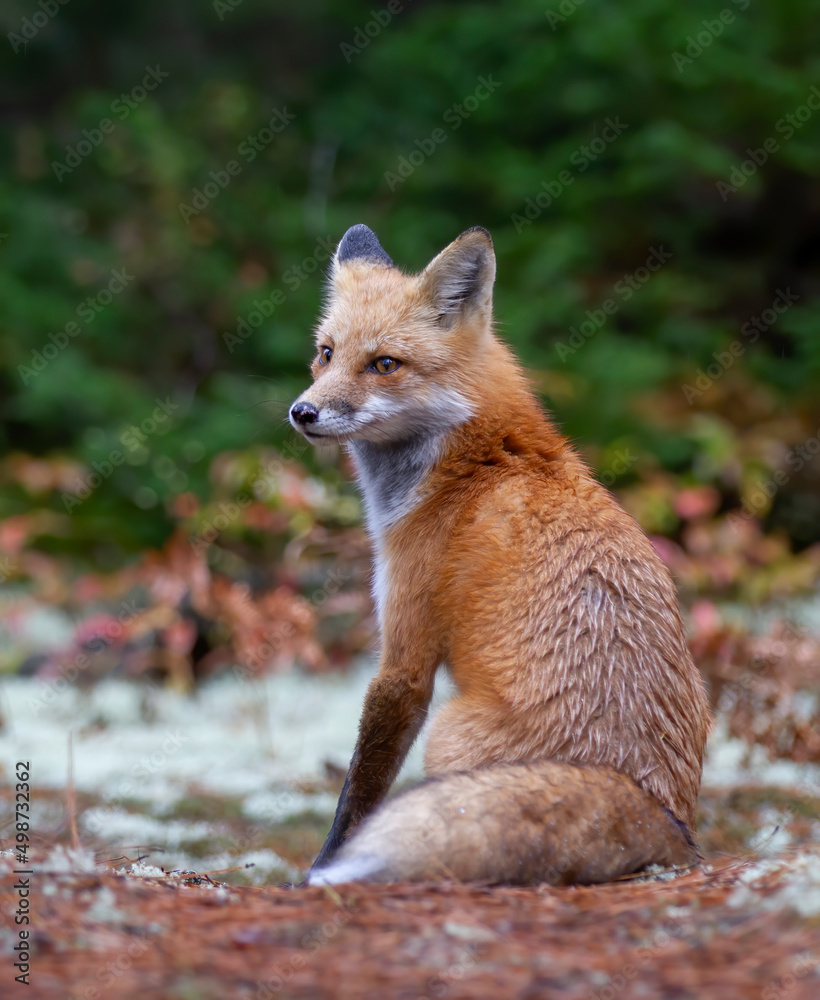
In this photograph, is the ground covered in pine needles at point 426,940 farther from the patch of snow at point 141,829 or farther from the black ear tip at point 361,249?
the black ear tip at point 361,249

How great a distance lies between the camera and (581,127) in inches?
473

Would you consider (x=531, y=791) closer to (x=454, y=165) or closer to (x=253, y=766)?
(x=253, y=766)

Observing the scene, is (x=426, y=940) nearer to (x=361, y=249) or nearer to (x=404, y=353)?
(x=404, y=353)

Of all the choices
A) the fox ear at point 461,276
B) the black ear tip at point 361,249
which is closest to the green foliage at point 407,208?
the black ear tip at point 361,249

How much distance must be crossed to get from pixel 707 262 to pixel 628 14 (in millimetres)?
2946

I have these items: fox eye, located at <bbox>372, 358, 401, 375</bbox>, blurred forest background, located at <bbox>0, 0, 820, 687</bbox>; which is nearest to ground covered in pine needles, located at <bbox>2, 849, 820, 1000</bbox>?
fox eye, located at <bbox>372, 358, 401, 375</bbox>

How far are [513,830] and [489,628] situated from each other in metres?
0.75

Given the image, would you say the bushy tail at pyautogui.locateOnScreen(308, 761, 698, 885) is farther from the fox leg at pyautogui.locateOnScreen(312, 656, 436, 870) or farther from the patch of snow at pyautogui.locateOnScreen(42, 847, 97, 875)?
the patch of snow at pyautogui.locateOnScreen(42, 847, 97, 875)

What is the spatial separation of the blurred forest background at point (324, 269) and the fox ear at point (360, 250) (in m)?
2.87

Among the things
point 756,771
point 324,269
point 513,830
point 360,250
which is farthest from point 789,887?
point 324,269

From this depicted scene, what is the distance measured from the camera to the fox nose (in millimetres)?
3828

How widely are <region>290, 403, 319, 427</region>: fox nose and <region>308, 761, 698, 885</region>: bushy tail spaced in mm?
1503

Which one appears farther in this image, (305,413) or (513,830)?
(305,413)

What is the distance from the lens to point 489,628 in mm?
3375
